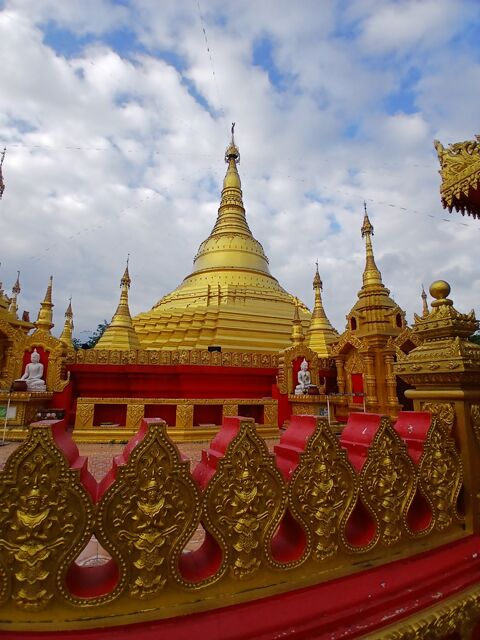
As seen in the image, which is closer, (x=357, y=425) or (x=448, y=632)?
(x=448, y=632)

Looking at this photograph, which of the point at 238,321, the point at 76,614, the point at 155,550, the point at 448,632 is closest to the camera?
the point at 76,614

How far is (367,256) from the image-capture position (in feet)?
52.6

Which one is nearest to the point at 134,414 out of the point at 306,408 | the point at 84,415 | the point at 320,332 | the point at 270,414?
the point at 84,415

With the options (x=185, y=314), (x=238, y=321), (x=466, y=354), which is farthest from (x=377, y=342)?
(x=466, y=354)

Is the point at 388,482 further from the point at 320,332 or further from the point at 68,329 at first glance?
the point at 68,329

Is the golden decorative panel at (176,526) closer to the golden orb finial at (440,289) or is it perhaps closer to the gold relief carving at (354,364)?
the golden orb finial at (440,289)

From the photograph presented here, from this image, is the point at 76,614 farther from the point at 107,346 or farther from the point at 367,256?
the point at 367,256

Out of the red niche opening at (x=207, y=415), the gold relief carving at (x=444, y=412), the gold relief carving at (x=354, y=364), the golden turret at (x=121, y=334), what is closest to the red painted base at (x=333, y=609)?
the gold relief carving at (x=444, y=412)

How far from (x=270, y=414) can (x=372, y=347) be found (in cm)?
450

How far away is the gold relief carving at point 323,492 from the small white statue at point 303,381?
10.3 metres

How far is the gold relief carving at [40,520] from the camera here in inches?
45.5

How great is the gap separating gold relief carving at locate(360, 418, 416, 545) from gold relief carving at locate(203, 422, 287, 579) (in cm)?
52

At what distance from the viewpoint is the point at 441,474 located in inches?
78.4

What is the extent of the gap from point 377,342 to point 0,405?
11912mm
